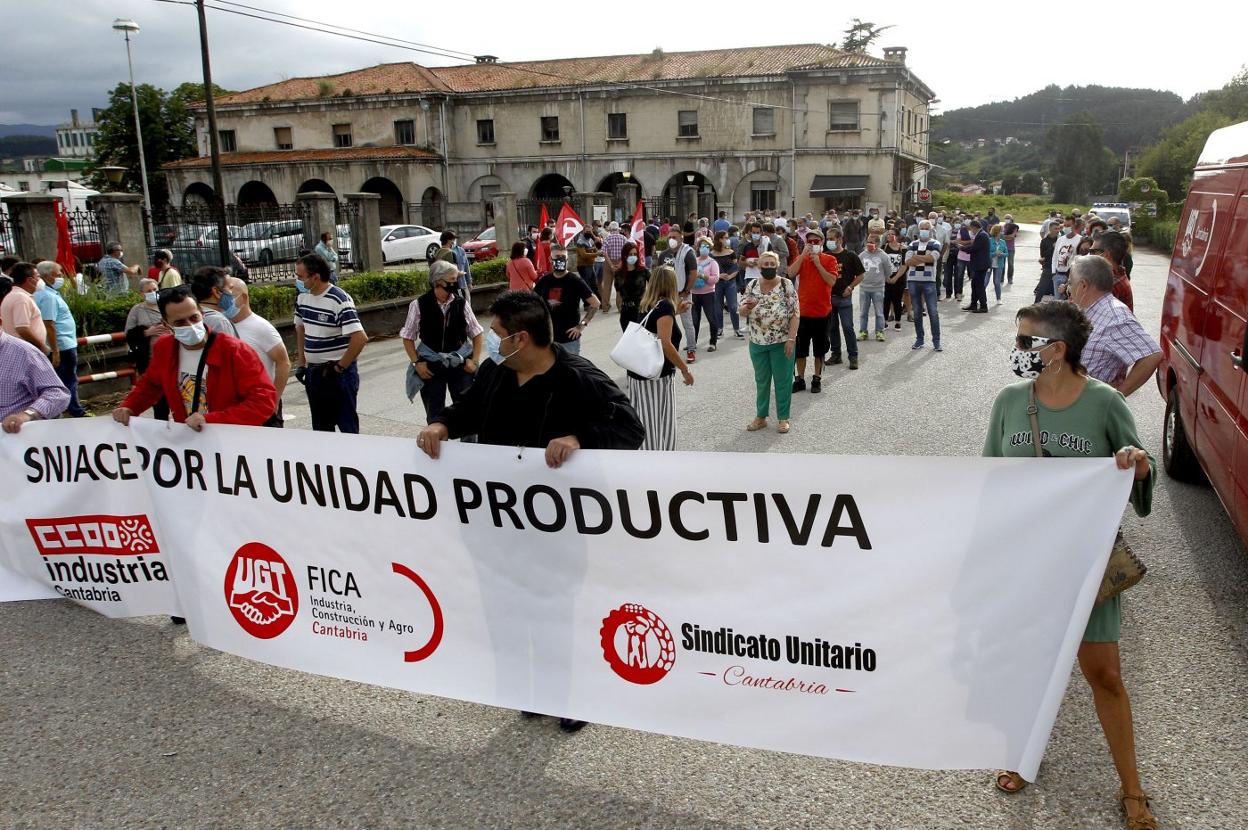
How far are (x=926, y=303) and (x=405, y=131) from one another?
43.8 metres

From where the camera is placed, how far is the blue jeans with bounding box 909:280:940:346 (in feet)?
44.0

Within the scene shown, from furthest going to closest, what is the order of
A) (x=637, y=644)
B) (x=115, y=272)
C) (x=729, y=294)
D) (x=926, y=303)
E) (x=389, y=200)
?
(x=389, y=200), (x=729, y=294), (x=115, y=272), (x=926, y=303), (x=637, y=644)

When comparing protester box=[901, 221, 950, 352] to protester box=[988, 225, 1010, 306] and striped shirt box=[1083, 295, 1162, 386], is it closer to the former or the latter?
protester box=[988, 225, 1010, 306]

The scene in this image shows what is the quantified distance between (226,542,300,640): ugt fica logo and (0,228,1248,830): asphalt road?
0.33 metres

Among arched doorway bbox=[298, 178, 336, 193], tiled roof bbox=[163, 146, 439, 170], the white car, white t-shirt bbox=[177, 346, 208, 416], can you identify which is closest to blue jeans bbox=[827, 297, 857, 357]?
white t-shirt bbox=[177, 346, 208, 416]

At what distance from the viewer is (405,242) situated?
105ft

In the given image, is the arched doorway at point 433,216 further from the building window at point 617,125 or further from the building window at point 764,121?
the building window at point 764,121

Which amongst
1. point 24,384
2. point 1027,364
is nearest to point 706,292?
point 24,384

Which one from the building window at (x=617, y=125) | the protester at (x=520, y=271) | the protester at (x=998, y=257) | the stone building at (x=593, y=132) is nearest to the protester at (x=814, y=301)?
the protester at (x=520, y=271)

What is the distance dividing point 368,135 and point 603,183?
13.2m

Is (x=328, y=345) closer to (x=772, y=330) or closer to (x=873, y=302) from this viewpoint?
(x=772, y=330)

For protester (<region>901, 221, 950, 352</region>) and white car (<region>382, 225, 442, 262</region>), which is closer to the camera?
protester (<region>901, 221, 950, 352</region>)

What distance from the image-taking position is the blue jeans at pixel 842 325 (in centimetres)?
1189

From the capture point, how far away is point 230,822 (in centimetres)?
332
